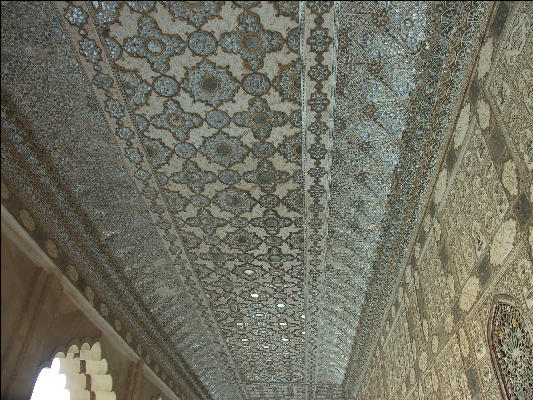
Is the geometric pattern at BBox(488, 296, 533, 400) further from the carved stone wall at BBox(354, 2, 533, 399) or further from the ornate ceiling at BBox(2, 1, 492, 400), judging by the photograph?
the ornate ceiling at BBox(2, 1, 492, 400)

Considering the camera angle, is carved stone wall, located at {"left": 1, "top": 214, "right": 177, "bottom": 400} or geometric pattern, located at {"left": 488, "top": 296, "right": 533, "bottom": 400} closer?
geometric pattern, located at {"left": 488, "top": 296, "right": 533, "bottom": 400}

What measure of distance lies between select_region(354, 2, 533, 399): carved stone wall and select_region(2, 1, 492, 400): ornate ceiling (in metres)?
0.28

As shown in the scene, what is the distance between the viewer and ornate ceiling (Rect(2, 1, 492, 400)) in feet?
11.1

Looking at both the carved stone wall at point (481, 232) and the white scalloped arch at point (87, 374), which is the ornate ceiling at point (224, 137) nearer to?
the carved stone wall at point (481, 232)

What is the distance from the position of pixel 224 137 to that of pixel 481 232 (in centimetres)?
223

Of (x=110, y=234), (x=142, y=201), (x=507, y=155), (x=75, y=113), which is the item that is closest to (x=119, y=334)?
(x=110, y=234)

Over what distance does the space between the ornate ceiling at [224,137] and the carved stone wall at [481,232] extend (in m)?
0.28

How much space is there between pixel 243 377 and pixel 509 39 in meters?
9.48

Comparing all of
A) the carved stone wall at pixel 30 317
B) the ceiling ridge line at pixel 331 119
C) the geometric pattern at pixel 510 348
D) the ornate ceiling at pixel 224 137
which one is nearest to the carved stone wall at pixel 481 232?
the geometric pattern at pixel 510 348

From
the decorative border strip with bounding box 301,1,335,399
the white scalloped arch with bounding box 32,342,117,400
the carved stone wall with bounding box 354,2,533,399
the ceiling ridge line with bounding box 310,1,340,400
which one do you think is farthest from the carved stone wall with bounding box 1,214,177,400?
the carved stone wall with bounding box 354,2,533,399

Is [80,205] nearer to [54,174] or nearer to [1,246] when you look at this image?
[54,174]

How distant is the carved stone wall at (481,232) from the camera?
2.67 metres

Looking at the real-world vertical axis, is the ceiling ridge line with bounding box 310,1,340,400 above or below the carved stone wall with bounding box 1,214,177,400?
above

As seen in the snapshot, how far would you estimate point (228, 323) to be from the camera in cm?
794
